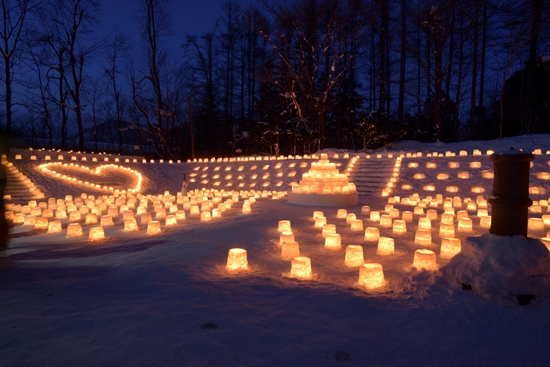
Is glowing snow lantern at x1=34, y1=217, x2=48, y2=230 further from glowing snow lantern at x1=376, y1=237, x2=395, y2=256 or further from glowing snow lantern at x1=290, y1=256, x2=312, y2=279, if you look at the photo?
glowing snow lantern at x1=376, y1=237, x2=395, y2=256

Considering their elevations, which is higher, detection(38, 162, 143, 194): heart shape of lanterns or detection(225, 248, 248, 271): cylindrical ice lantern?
detection(38, 162, 143, 194): heart shape of lanterns

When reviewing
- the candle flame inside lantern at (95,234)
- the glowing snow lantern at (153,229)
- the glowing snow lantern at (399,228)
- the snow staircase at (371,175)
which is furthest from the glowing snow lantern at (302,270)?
the snow staircase at (371,175)

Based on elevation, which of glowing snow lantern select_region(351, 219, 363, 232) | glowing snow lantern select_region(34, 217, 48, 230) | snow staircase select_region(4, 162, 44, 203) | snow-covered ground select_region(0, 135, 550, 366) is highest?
snow staircase select_region(4, 162, 44, 203)

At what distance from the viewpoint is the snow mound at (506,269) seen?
3305 millimetres

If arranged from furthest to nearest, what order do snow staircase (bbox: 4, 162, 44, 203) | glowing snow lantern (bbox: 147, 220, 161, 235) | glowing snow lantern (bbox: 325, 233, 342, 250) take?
snow staircase (bbox: 4, 162, 44, 203) < glowing snow lantern (bbox: 147, 220, 161, 235) < glowing snow lantern (bbox: 325, 233, 342, 250)

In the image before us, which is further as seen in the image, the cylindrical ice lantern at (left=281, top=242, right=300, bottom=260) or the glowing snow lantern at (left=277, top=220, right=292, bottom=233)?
the glowing snow lantern at (left=277, top=220, right=292, bottom=233)

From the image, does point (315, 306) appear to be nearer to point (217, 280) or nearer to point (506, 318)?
point (217, 280)

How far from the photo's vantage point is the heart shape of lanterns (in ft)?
47.1

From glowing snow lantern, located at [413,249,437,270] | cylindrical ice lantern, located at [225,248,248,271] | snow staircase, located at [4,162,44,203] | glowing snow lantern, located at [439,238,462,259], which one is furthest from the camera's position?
snow staircase, located at [4,162,44,203]

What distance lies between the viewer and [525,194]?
137 inches

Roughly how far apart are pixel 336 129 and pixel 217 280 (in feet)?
70.3

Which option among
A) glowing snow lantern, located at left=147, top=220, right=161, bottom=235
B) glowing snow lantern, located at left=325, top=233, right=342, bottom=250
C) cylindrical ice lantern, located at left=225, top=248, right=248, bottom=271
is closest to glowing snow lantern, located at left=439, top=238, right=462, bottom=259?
glowing snow lantern, located at left=325, top=233, right=342, bottom=250

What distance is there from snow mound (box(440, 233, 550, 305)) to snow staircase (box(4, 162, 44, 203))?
13258 mm

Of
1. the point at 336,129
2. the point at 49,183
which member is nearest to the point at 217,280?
the point at 49,183
